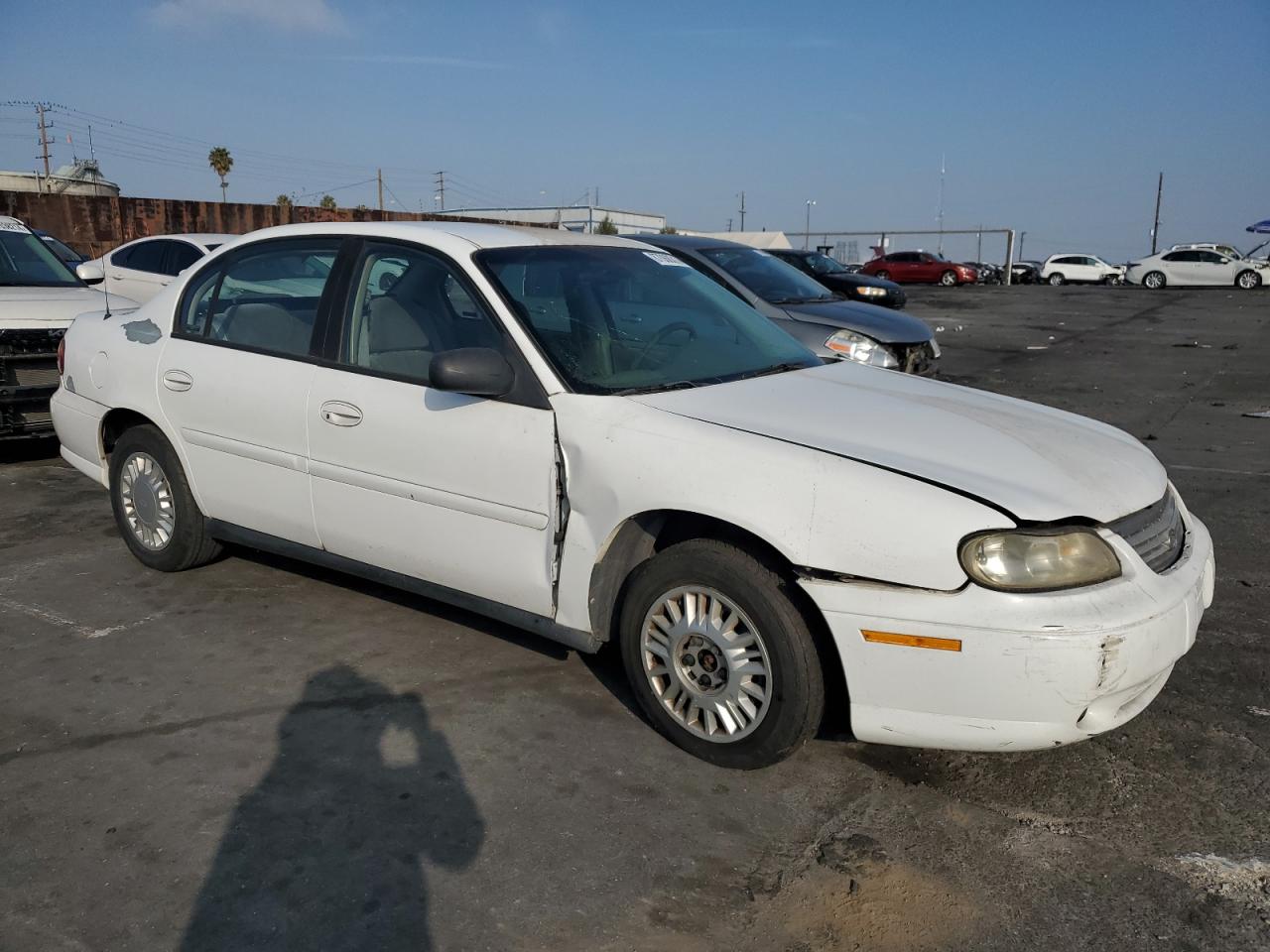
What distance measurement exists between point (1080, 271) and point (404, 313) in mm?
41184

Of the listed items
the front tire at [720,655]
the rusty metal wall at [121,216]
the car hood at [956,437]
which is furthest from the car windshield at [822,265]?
the front tire at [720,655]

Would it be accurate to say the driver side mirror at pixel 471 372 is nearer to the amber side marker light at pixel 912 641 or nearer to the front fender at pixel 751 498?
the front fender at pixel 751 498

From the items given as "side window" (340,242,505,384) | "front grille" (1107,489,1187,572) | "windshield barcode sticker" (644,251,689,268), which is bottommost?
"front grille" (1107,489,1187,572)

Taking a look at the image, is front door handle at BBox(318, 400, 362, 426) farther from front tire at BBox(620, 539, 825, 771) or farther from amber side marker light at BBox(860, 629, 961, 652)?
amber side marker light at BBox(860, 629, 961, 652)

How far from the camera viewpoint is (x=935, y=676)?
2875 millimetres

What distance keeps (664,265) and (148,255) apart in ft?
32.3

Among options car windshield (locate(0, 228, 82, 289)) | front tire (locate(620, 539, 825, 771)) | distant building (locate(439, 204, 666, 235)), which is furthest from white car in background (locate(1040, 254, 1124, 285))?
front tire (locate(620, 539, 825, 771))

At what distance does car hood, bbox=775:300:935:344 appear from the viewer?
8.88 meters

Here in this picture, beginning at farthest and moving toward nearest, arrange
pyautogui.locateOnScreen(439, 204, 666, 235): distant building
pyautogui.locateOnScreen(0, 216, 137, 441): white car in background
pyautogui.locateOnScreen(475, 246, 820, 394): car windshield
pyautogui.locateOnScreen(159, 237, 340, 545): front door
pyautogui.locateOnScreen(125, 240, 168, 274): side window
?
pyautogui.locateOnScreen(439, 204, 666, 235): distant building, pyautogui.locateOnScreen(125, 240, 168, 274): side window, pyautogui.locateOnScreen(0, 216, 137, 441): white car in background, pyautogui.locateOnScreen(159, 237, 340, 545): front door, pyautogui.locateOnScreen(475, 246, 820, 394): car windshield

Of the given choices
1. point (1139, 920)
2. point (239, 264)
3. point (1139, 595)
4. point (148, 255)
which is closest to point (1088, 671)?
point (1139, 595)

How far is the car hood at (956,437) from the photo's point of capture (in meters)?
2.98

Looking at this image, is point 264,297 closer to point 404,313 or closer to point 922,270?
point 404,313

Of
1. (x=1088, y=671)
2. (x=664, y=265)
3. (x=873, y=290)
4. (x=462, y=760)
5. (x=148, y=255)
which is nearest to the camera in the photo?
(x=1088, y=671)

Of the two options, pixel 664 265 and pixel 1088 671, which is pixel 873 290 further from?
pixel 1088 671
